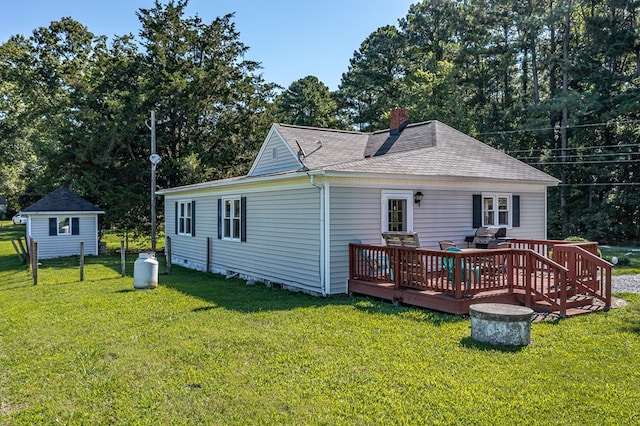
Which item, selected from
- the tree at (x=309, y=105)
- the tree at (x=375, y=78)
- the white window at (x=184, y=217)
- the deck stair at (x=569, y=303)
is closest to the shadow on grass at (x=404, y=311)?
the deck stair at (x=569, y=303)

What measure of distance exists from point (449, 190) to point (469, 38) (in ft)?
88.6

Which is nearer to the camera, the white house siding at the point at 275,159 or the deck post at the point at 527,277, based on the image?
the deck post at the point at 527,277

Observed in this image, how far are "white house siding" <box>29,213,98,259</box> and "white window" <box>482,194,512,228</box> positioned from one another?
16.7m

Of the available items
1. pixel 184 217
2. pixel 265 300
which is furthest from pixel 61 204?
pixel 265 300

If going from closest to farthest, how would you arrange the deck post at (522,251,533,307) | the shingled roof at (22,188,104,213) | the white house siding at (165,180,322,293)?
the deck post at (522,251,533,307) < the white house siding at (165,180,322,293) < the shingled roof at (22,188,104,213)

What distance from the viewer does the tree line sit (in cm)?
2239

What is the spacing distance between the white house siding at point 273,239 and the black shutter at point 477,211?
4.37 m

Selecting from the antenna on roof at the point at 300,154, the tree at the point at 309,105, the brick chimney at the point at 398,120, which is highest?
the tree at the point at 309,105

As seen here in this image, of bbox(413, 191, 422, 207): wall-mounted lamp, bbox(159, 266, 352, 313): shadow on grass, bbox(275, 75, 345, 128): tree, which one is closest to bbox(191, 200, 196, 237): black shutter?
bbox(159, 266, 352, 313): shadow on grass

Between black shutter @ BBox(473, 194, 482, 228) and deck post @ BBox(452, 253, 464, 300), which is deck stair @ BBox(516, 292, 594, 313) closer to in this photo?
deck post @ BBox(452, 253, 464, 300)

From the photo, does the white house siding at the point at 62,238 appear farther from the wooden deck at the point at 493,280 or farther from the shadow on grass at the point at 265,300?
the wooden deck at the point at 493,280

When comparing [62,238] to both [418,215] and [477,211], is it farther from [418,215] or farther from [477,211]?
[477,211]

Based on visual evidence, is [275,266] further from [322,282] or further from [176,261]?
[176,261]

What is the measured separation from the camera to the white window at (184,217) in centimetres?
1639
